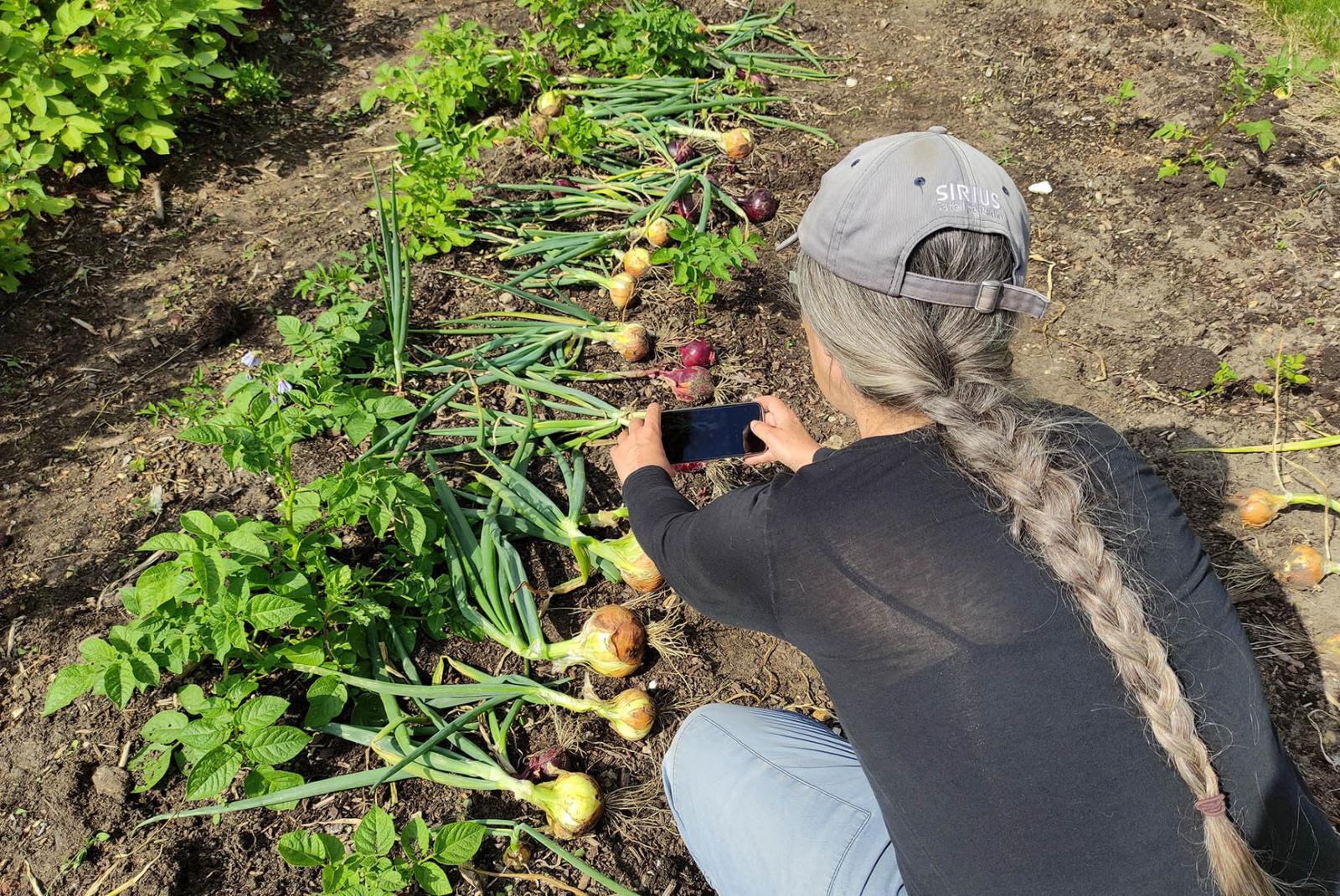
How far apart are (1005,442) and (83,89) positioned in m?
3.52

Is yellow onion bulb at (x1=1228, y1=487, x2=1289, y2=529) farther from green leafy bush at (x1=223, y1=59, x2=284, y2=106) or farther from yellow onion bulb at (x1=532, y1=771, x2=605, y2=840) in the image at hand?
green leafy bush at (x1=223, y1=59, x2=284, y2=106)

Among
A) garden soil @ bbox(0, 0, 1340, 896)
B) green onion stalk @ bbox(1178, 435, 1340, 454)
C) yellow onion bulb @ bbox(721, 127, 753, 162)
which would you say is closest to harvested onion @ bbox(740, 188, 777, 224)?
garden soil @ bbox(0, 0, 1340, 896)

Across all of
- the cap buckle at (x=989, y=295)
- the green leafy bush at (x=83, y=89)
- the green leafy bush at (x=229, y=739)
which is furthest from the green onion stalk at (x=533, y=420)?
the green leafy bush at (x=83, y=89)

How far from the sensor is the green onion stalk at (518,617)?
2.12m

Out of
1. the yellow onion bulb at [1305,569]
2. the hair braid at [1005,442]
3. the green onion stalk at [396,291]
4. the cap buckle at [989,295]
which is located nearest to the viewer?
the hair braid at [1005,442]

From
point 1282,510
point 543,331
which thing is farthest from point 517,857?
point 1282,510

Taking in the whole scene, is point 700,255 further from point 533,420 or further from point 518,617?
point 518,617

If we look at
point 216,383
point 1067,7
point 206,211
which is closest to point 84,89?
point 206,211

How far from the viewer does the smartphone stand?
7.08 feet

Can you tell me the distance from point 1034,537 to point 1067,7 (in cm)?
437

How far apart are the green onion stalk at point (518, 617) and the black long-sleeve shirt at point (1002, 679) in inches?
30.5

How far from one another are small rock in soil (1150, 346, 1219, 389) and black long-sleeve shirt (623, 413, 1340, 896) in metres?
1.86

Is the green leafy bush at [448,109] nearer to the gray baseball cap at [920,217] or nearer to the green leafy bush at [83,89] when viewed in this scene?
the green leafy bush at [83,89]

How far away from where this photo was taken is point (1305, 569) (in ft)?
8.04
